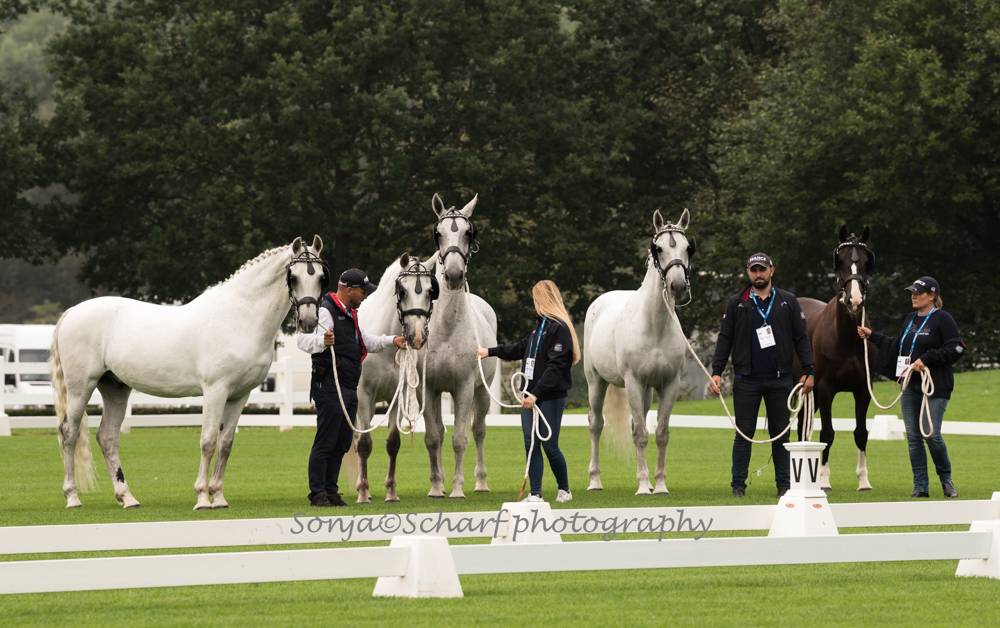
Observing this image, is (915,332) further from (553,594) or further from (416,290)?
(553,594)

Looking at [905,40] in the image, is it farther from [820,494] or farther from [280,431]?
[820,494]

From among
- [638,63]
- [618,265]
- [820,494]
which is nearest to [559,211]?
[618,265]

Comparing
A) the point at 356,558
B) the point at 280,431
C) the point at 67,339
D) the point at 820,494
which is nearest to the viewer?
the point at 356,558

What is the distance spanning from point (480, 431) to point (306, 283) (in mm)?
3168

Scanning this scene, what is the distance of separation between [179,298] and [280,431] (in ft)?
43.3

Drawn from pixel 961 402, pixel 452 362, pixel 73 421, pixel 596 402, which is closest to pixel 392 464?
pixel 452 362

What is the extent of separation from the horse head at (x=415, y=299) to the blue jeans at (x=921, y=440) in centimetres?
426

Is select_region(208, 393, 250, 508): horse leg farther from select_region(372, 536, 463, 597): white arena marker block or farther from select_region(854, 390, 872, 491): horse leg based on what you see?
select_region(854, 390, 872, 491): horse leg

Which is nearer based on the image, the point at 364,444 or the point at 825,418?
the point at 364,444

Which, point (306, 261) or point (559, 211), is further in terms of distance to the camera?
point (559, 211)

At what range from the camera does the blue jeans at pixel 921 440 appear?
14.5 m

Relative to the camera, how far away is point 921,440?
1459 centimetres

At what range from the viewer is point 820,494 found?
1062cm

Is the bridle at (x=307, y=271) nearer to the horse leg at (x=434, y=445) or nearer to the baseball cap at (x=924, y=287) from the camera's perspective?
the horse leg at (x=434, y=445)
